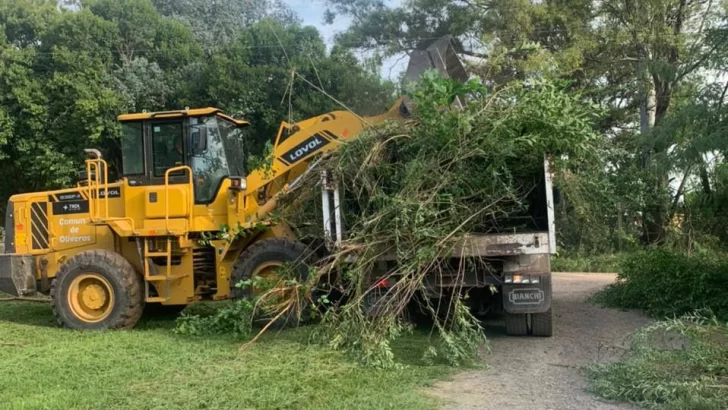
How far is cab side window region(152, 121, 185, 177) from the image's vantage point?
8484mm

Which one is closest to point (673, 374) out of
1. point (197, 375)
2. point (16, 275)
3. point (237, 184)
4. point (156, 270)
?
point (197, 375)

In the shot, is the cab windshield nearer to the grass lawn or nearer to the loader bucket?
the grass lawn

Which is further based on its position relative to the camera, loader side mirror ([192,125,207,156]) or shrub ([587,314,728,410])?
loader side mirror ([192,125,207,156])

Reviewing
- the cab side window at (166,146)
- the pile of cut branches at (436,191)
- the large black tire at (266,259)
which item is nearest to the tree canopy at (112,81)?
the cab side window at (166,146)

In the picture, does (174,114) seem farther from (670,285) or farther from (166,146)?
(670,285)

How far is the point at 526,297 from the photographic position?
21.9ft

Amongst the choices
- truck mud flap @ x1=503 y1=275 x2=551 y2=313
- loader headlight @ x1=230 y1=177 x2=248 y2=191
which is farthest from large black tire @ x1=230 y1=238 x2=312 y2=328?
truck mud flap @ x1=503 y1=275 x2=551 y2=313

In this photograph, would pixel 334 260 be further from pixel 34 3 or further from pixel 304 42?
pixel 34 3

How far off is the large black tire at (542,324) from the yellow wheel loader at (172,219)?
2.83 metres

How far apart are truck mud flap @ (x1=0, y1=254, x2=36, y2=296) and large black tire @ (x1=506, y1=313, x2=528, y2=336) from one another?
6409mm

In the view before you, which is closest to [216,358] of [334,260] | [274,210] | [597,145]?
[334,260]

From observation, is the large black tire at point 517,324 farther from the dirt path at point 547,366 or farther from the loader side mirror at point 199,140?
the loader side mirror at point 199,140

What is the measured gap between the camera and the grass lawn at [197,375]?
492 centimetres

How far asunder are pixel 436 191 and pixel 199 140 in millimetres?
3480
